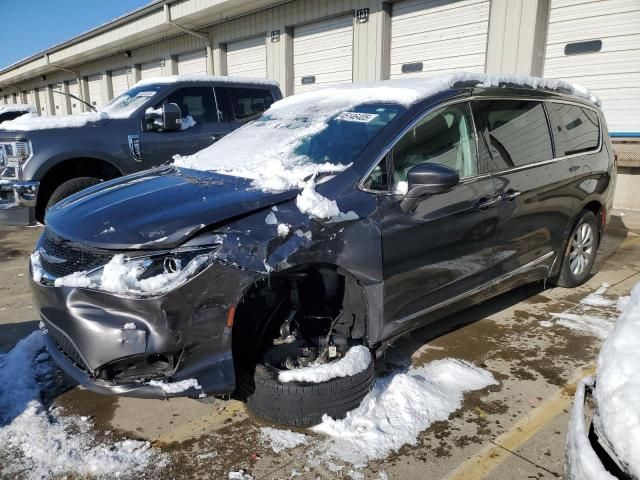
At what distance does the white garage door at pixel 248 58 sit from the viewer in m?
13.9

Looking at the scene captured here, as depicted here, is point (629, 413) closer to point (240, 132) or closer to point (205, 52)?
point (240, 132)

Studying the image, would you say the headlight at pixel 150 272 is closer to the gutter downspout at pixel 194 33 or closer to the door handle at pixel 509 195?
the door handle at pixel 509 195

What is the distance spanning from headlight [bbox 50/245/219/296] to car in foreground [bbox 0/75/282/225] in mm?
4194

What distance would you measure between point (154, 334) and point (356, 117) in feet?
6.05

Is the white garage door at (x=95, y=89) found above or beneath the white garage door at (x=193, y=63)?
beneath

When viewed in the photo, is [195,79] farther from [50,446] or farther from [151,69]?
[151,69]

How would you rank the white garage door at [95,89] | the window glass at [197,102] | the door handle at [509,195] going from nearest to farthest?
the door handle at [509,195]
the window glass at [197,102]
the white garage door at [95,89]

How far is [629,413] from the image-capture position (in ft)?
4.49

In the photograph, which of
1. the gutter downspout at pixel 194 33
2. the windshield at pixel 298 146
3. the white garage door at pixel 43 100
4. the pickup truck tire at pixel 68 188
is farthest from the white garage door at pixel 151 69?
the windshield at pixel 298 146

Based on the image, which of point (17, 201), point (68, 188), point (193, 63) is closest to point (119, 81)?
point (193, 63)

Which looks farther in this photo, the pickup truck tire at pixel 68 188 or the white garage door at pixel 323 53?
the white garage door at pixel 323 53

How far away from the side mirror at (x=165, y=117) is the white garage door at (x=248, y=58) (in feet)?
25.9

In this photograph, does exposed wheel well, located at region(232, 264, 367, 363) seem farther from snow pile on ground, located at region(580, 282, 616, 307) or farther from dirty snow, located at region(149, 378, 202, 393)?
snow pile on ground, located at region(580, 282, 616, 307)

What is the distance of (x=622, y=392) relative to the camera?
56.6 inches
